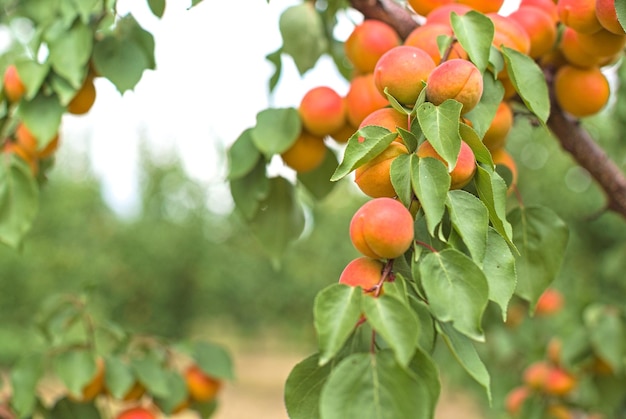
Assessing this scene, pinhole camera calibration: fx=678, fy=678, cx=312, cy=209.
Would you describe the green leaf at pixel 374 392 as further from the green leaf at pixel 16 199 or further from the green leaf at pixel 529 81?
the green leaf at pixel 16 199

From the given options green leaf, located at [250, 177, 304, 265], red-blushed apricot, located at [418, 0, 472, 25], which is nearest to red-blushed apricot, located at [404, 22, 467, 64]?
red-blushed apricot, located at [418, 0, 472, 25]

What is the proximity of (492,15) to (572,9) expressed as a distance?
60 mm

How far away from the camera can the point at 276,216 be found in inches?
33.0

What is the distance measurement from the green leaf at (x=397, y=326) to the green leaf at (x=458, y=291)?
30 millimetres

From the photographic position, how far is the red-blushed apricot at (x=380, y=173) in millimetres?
412

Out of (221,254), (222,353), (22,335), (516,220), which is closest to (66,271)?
(22,335)

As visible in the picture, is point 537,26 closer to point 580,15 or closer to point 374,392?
point 580,15

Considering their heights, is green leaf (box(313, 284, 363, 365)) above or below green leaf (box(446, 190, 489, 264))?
below

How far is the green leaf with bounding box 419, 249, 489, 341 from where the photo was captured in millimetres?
354

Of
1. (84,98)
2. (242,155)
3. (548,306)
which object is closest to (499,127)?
(242,155)

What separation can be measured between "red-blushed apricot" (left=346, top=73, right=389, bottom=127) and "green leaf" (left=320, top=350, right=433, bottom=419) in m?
0.32

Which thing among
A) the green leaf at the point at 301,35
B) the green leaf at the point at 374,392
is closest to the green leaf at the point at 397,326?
the green leaf at the point at 374,392

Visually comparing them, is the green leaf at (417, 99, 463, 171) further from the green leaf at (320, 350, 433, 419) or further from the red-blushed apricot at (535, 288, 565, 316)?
the red-blushed apricot at (535, 288, 565, 316)

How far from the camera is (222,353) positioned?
95cm
